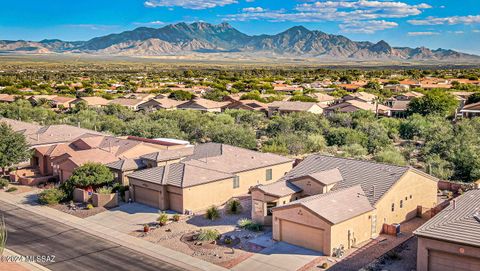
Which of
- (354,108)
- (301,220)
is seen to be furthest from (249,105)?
(301,220)

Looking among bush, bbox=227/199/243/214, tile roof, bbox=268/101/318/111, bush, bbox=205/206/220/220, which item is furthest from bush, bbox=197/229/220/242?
tile roof, bbox=268/101/318/111

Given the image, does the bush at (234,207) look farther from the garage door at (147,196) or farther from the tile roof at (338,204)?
the tile roof at (338,204)

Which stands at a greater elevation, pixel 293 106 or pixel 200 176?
pixel 293 106

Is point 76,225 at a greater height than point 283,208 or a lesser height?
lesser

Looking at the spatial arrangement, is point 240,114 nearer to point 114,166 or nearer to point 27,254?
point 114,166

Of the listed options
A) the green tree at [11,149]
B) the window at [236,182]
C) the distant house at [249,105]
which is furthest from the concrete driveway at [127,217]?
the distant house at [249,105]

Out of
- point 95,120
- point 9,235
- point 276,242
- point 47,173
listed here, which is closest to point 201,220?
point 276,242

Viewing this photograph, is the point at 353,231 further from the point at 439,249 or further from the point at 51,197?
the point at 51,197
